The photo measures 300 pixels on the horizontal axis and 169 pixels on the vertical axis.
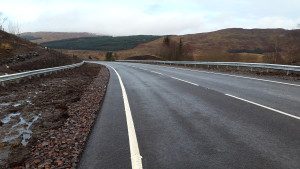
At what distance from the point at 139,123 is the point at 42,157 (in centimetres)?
310

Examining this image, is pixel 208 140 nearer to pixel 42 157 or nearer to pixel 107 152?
pixel 107 152

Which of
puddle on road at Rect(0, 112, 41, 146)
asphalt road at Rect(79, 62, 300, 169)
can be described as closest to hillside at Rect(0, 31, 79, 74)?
puddle on road at Rect(0, 112, 41, 146)

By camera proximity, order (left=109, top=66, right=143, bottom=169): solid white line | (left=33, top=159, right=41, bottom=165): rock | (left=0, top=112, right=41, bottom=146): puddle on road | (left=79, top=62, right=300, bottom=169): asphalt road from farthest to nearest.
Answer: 1. (left=0, top=112, right=41, bottom=146): puddle on road
2. (left=33, top=159, right=41, bottom=165): rock
3. (left=79, top=62, right=300, bottom=169): asphalt road
4. (left=109, top=66, right=143, bottom=169): solid white line

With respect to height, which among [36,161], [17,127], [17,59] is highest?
[17,59]

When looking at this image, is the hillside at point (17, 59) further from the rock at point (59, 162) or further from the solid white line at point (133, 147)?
the rock at point (59, 162)

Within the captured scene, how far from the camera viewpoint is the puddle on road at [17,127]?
29.7 feet

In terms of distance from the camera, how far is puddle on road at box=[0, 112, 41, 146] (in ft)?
29.7

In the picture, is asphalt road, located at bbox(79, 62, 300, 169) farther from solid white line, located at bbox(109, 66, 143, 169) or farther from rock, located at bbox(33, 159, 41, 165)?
rock, located at bbox(33, 159, 41, 165)

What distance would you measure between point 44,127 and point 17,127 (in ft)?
2.61

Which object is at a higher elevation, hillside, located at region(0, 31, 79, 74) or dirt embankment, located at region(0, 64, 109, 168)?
hillside, located at region(0, 31, 79, 74)

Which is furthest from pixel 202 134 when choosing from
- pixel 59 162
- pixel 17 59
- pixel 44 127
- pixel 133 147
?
pixel 17 59

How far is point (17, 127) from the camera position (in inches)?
409

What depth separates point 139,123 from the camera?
31.9 ft

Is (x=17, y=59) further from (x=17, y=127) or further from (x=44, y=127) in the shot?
(x=44, y=127)
